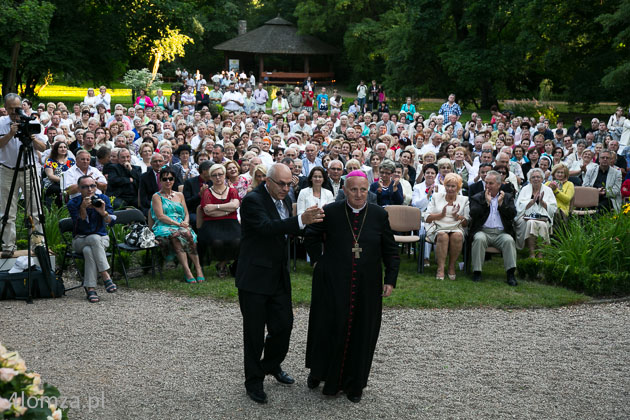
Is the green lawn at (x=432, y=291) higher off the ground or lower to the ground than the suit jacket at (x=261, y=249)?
lower

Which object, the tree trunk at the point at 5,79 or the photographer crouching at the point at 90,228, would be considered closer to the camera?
the photographer crouching at the point at 90,228

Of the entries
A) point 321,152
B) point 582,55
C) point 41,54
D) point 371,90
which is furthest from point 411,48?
point 321,152

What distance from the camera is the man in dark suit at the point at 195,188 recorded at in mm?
10336

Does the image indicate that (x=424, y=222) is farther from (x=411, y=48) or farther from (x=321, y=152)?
(x=411, y=48)

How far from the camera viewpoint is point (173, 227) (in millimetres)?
9445

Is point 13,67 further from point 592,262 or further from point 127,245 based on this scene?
point 592,262

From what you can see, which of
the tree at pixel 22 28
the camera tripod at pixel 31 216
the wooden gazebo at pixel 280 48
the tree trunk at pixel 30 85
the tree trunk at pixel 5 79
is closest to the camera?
the camera tripod at pixel 31 216

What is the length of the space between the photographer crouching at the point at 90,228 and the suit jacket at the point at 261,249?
3.33 meters

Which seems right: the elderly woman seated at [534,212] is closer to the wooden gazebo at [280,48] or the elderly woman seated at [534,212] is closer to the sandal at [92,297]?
the sandal at [92,297]

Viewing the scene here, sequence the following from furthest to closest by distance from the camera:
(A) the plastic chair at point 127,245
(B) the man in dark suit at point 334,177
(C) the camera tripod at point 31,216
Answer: (B) the man in dark suit at point 334,177 < (A) the plastic chair at point 127,245 < (C) the camera tripod at point 31,216

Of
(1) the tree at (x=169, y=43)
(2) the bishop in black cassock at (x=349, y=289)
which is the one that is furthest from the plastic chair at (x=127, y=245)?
(1) the tree at (x=169, y=43)

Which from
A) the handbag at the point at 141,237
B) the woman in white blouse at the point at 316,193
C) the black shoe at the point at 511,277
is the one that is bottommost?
the black shoe at the point at 511,277

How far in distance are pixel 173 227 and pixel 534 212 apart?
17.3ft

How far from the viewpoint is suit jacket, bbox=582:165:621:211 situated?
12.7 meters
